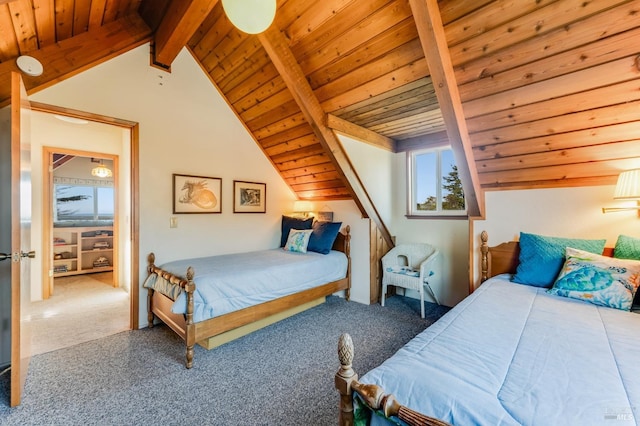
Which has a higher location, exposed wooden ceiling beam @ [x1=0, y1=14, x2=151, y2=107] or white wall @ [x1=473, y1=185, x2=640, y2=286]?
exposed wooden ceiling beam @ [x1=0, y1=14, x2=151, y2=107]

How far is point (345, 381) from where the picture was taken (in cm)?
99

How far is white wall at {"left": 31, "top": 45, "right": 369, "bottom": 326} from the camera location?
2.74m

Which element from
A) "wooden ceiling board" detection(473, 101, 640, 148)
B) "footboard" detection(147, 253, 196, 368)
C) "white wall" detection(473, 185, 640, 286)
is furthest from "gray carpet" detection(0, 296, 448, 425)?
"wooden ceiling board" detection(473, 101, 640, 148)

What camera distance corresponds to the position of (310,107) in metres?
2.83

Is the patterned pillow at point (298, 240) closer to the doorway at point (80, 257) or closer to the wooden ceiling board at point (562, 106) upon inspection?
the doorway at point (80, 257)

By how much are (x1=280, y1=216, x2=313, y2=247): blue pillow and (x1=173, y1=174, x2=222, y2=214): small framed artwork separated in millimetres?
960

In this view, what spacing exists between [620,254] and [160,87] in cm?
440

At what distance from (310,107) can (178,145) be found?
1.56m

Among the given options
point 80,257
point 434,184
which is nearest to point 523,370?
point 434,184

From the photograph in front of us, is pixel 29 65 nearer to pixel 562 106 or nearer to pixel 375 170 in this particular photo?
pixel 375 170

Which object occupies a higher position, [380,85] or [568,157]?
[380,85]

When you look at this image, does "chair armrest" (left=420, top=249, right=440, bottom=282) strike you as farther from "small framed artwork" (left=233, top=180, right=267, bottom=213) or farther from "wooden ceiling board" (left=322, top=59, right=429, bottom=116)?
"small framed artwork" (left=233, top=180, right=267, bottom=213)

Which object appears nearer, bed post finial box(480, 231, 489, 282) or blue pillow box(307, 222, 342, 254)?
bed post finial box(480, 231, 489, 282)

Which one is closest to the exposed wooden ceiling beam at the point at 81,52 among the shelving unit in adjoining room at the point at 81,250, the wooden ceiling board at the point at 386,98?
the wooden ceiling board at the point at 386,98
